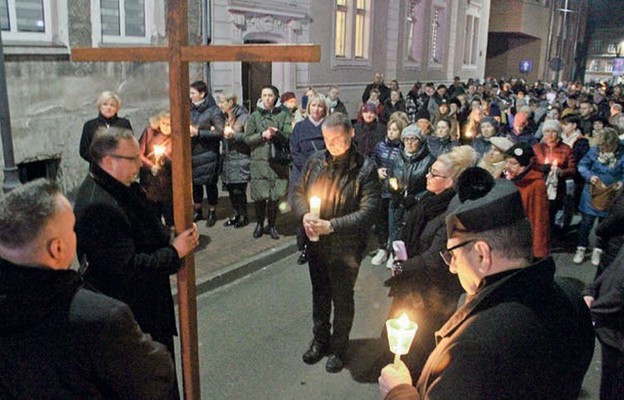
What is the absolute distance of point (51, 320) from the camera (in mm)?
1797

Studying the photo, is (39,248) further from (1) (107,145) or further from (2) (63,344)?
(1) (107,145)

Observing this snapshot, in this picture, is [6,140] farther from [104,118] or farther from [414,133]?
[414,133]

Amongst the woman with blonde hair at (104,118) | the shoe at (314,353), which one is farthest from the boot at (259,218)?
the shoe at (314,353)

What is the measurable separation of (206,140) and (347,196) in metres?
3.71

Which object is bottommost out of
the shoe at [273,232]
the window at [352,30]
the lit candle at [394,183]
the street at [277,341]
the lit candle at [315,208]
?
the street at [277,341]

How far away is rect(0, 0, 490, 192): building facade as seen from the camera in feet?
27.5

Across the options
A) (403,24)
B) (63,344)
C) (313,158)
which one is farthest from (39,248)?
(403,24)

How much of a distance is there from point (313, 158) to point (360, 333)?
1.81 meters

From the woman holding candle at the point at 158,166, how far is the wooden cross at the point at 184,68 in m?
3.56

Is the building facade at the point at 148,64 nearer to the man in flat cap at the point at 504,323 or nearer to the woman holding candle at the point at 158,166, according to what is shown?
the woman holding candle at the point at 158,166

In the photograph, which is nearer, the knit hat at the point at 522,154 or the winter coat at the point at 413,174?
the knit hat at the point at 522,154

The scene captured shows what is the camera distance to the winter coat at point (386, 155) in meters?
6.96

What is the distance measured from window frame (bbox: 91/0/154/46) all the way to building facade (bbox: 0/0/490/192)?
2cm

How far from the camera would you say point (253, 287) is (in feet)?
20.9
